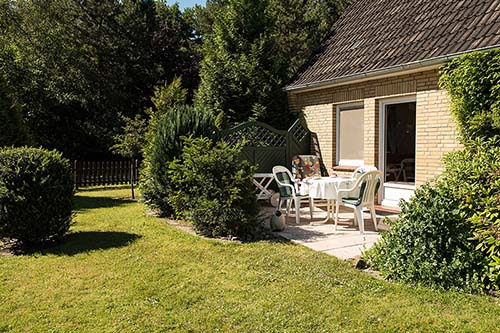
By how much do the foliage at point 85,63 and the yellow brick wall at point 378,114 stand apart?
10650mm

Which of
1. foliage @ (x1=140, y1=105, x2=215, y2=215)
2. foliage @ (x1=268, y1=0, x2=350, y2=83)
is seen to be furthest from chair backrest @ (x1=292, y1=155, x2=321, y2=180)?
foliage @ (x1=268, y1=0, x2=350, y2=83)

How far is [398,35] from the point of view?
9.73 metres

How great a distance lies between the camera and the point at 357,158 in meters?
10.5

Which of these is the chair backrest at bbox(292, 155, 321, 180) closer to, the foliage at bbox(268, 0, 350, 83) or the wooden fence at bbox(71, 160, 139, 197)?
the wooden fence at bbox(71, 160, 139, 197)

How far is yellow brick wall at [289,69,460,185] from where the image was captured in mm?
8055

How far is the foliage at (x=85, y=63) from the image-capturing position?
19.3 m

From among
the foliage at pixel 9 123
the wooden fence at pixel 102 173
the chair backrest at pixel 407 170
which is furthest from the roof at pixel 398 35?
the wooden fence at pixel 102 173

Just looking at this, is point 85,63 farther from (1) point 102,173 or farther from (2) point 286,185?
(2) point 286,185

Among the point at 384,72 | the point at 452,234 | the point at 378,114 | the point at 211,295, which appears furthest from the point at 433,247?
the point at 378,114

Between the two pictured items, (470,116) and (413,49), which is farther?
(413,49)

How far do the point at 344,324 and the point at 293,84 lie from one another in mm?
9288

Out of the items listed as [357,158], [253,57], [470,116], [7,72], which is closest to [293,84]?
[253,57]

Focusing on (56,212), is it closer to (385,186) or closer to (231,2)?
(385,186)

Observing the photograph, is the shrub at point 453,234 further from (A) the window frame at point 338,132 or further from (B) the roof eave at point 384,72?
(A) the window frame at point 338,132
